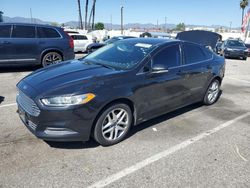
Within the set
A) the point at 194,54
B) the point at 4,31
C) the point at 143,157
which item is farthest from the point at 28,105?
the point at 4,31

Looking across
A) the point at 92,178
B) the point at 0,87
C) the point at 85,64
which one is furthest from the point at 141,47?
the point at 0,87

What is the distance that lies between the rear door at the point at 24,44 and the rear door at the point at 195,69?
586cm

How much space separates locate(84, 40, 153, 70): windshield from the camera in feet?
13.6

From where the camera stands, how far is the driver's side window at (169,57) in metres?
4.30

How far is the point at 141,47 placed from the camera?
450 centimetres

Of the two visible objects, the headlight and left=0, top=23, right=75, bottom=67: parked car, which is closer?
the headlight

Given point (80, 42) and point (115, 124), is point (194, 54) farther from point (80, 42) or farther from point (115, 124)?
point (80, 42)

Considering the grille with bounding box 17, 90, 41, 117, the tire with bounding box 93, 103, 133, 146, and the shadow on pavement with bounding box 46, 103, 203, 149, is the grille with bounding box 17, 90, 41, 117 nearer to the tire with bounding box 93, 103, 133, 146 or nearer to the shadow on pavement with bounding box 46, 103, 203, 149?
the shadow on pavement with bounding box 46, 103, 203, 149

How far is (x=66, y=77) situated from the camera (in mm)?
3650

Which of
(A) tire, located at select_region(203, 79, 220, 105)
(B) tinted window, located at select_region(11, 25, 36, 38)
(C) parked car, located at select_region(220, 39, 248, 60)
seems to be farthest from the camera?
(C) parked car, located at select_region(220, 39, 248, 60)

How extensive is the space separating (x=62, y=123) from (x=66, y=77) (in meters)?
0.74

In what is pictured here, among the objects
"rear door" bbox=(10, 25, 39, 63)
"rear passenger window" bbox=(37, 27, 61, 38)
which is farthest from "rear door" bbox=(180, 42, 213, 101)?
"rear door" bbox=(10, 25, 39, 63)

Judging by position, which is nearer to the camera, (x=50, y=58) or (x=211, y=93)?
(x=211, y=93)

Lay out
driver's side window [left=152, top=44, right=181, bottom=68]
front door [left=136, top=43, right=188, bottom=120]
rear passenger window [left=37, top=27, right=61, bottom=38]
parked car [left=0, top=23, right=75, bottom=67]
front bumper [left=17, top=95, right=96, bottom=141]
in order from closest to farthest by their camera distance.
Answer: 1. front bumper [left=17, top=95, right=96, bottom=141]
2. front door [left=136, top=43, right=188, bottom=120]
3. driver's side window [left=152, top=44, right=181, bottom=68]
4. parked car [left=0, top=23, right=75, bottom=67]
5. rear passenger window [left=37, top=27, right=61, bottom=38]
